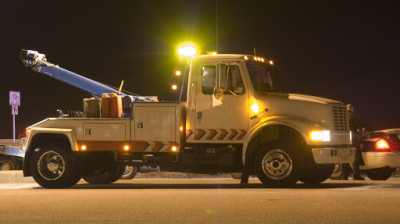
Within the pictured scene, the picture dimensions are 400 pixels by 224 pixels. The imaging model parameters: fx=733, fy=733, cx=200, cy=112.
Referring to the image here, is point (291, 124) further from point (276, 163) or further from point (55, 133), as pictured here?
point (55, 133)

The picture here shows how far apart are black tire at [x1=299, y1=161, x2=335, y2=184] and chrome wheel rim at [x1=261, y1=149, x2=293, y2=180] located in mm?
1391

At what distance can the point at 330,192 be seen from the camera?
42.3 feet

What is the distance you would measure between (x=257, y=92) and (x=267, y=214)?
5104 mm

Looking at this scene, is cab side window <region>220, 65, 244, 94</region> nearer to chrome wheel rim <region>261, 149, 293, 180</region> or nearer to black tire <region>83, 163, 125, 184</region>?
chrome wheel rim <region>261, 149, 293, 180</region>

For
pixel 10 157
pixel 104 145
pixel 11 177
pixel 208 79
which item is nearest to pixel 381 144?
pixel 208 79

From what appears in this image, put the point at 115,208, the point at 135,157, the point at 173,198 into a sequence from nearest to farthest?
the point at 115,208
the point at 173,198
the point at 135,157

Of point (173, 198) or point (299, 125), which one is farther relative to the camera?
point (299, 125)

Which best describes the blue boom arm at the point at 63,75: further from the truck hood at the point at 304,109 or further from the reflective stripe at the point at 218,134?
the truck hood at the point at 304,109

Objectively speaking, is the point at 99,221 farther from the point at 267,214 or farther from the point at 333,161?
the point at 333,161

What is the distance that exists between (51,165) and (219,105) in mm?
3773

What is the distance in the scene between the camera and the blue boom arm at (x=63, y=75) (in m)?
21.8

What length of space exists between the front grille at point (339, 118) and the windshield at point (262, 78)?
1.37 m

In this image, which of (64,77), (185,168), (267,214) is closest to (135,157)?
(185,168)

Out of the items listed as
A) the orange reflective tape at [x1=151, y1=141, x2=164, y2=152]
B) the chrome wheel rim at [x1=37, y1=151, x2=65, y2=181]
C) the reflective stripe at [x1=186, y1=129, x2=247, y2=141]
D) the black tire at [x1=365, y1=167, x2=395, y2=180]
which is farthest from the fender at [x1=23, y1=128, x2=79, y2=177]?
the black tire at [x1=365, y1=167, x2=395, y2=180]
